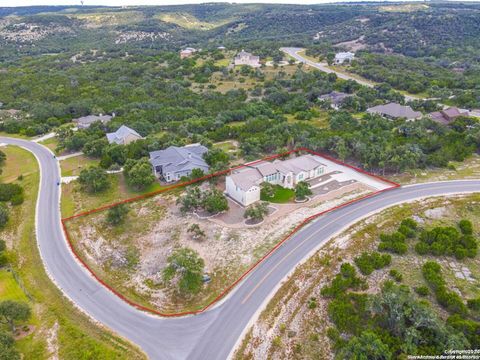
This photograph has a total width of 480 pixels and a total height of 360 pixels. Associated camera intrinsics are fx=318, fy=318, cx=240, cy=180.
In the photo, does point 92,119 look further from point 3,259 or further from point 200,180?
point 3,259

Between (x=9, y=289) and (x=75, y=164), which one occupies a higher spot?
(x=9, y=289)

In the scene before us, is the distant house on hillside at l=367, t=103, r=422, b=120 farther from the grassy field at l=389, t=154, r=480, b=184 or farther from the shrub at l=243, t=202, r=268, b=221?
the shrub at l=243, t=202, r=268, b=221

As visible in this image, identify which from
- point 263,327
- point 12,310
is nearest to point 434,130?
point 263,327

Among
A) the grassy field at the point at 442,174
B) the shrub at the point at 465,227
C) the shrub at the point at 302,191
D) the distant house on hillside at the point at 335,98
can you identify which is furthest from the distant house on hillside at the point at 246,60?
the shrub at the point at 465,227

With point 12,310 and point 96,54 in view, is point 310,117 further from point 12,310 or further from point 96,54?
point 96,54

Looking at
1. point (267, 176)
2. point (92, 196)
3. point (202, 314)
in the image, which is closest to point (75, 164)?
point (92, 196)

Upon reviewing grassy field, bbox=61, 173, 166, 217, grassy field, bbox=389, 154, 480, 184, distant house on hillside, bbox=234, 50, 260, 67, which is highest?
distant house on hillside, bbox=234, 50, 260, 67

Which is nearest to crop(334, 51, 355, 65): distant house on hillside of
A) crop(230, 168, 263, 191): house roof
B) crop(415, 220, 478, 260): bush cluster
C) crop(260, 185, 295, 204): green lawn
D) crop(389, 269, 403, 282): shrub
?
crop(260, 185, 295, 204): green lawn
